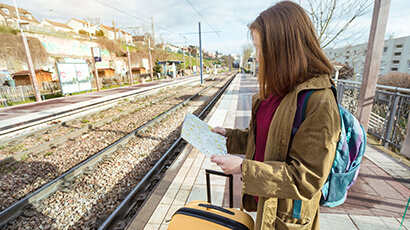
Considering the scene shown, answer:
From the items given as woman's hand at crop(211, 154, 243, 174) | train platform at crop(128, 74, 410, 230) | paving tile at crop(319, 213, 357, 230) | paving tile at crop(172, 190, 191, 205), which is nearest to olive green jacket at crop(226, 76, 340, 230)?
woman's hand at crop(211, 154, 243, 174)

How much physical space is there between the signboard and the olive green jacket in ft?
58.6

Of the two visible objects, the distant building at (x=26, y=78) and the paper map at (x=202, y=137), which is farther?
the distant building at (x=26, y=78)

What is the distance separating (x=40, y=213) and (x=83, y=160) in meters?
1.93

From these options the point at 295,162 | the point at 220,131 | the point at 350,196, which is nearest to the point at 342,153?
the point at 295,162

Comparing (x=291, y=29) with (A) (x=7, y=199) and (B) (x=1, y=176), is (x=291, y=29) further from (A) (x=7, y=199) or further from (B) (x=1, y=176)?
(B) (x=1, y=176)

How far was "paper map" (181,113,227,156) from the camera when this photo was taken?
142 centimetres

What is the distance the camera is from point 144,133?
23.3 feet

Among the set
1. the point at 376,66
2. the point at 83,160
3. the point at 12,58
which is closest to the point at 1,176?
the point at 83,160

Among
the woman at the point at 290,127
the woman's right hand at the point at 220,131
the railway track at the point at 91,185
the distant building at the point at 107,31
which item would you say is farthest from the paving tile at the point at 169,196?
the distant building at the point at 107,31

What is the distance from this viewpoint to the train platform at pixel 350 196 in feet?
8.21

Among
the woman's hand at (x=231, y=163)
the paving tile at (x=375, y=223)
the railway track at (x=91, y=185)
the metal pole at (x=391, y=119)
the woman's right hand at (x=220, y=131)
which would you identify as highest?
the woman's right hand at (x=220, y=131)

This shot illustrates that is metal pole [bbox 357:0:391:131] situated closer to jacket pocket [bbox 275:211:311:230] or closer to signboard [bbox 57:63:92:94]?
jacket pocket [bbox 275:211:311:230]

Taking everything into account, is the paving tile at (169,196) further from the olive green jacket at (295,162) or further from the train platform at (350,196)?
the olive green jacket at (295,162)

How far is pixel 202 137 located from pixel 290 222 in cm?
80
